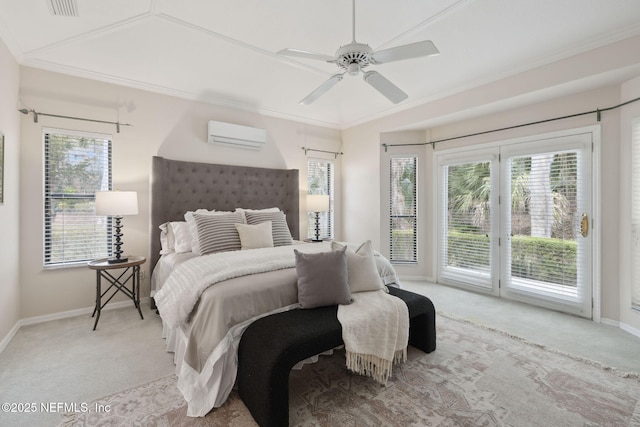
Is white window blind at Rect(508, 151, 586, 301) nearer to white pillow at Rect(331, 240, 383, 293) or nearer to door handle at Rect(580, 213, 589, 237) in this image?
door handle at Rect(580, 213, 589, 237)

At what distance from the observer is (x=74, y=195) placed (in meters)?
3.29

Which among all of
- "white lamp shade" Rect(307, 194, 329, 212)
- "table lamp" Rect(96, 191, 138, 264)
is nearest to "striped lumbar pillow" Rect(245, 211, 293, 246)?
"white lamp shade" Rect(307, 194, 329, 212)

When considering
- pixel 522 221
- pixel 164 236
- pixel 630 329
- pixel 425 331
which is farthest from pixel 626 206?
pixel 164 236

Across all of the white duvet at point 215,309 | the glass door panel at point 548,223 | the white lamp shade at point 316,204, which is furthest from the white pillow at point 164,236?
the glass door panel at point 548,223

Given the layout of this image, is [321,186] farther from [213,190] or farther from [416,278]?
[416,278]

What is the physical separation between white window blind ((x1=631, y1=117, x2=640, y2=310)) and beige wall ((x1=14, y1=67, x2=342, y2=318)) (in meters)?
Answer: 4.30

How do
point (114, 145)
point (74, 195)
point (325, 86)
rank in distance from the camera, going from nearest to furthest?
point (325, 86) → point (74, 195) → point (114, 145)

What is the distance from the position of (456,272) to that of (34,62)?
225 inches

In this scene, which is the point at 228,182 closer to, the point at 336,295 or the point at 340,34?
the point at 340,34

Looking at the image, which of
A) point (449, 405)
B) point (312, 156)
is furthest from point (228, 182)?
point (449, 405)

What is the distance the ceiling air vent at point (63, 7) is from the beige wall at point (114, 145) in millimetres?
1052

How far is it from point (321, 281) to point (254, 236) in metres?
1.36

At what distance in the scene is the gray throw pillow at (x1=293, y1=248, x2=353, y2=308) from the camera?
2.16m

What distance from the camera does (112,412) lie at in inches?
70.8
